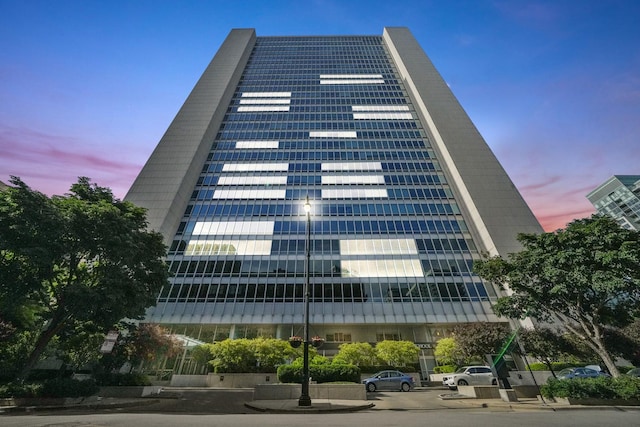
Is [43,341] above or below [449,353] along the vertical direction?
below

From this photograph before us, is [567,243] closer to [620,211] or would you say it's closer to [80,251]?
[80,251]

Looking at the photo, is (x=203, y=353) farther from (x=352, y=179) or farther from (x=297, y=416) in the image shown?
(x=352, y=179)

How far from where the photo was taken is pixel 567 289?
58.6ft

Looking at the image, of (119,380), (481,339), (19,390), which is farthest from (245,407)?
(481,339)

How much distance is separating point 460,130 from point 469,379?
45.9m

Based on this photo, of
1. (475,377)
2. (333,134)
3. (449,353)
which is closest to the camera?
(475,377)

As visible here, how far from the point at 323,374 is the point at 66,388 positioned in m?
14.2

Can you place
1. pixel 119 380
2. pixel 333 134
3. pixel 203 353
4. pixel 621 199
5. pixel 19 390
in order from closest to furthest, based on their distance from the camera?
1. pixel 19 390
2. pixel 119 380
3. pixel 203 353
4. pixel 333 134
5. pixel 621 199

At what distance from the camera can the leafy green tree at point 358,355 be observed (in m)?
27.3

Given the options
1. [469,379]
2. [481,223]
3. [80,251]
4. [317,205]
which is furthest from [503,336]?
[80,251]

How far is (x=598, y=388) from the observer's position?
1429 cm

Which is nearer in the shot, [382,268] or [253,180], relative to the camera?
[382,268]

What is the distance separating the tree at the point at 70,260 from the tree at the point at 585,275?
2746 cm

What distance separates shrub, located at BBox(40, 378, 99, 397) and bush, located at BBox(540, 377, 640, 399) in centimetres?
2586
